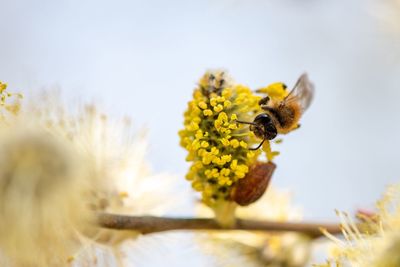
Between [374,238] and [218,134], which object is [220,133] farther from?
[374,238]

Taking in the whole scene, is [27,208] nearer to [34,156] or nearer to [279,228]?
[34,156]

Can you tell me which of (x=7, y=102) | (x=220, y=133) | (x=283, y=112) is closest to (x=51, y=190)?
(x=7, y=102)

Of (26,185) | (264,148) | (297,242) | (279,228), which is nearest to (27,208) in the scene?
(26,185)

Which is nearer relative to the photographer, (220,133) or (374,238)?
(374,238)

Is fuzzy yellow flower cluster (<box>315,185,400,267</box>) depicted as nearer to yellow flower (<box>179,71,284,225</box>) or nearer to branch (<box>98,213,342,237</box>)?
branch (<box>98,213,342,237</box>)

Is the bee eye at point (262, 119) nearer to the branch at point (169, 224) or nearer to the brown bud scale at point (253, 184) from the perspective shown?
the brown bud scale at point (253, 184)
